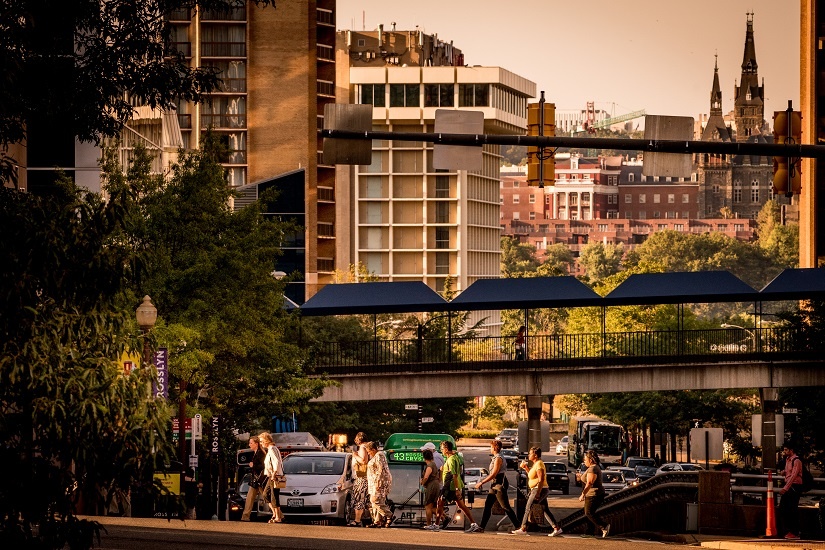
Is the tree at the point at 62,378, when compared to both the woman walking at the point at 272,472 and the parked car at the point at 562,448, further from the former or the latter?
the parked car at the point at 562,448

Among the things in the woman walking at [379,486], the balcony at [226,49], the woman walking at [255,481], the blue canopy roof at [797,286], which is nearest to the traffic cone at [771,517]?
the woman walking at [379,486]

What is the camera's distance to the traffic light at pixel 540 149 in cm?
2456

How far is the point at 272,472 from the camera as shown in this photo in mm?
32344

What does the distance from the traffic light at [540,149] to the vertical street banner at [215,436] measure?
2046cm

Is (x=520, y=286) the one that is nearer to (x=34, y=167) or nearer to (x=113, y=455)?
(x=34, y=167)

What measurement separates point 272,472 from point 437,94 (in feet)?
396

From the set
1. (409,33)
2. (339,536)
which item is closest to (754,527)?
(339,536)

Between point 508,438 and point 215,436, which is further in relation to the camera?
point 508,438

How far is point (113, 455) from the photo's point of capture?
1630cm

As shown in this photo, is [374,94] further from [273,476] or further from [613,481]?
[273,476]

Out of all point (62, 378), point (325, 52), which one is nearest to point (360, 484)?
point (62, 378)

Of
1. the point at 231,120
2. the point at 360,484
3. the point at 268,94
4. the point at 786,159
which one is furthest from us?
the point at 231,120

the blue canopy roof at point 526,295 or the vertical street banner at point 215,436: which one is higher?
the blue canopy roof at point 526,295

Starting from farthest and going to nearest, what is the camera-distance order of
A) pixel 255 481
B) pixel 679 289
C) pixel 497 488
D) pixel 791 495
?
pixel 679 289
pixel 255 481
pixel 497 488
pixel 791 495
